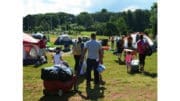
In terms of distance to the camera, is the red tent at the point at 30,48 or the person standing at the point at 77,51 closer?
the person standing at the point at 77,51

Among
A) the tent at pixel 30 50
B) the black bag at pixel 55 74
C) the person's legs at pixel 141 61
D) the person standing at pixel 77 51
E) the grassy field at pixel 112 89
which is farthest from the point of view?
the tent at pixel 30 50

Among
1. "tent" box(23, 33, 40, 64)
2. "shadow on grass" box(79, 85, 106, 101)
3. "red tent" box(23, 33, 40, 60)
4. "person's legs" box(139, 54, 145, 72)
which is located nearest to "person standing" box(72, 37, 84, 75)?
"person's legs" box(139, 54, 145, 72)

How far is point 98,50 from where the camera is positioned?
10.8 m

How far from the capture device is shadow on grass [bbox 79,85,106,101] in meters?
9.87

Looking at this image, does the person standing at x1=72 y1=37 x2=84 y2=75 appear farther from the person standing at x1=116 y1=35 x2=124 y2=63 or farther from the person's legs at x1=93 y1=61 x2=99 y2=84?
the person standing at x1=116 y1=35 x2=124 y2=63

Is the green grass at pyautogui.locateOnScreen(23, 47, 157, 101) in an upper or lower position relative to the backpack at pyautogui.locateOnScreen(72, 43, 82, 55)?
lower

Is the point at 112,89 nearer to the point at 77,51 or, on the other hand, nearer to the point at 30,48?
the point at 77,51

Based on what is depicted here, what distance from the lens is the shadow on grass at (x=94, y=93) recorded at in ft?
32.4

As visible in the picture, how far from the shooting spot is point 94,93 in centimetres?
1028

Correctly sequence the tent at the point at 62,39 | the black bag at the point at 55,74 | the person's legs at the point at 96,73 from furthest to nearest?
the tent at the point at 62,39, the person's legs at the point at 96,73, the black bag at the point at 55,74

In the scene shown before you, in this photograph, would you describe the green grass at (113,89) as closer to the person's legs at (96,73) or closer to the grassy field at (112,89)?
the grassy field at (112,89)

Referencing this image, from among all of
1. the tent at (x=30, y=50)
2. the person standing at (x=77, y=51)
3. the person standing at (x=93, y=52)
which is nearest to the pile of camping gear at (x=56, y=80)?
the person standing at (x=93, y=52)

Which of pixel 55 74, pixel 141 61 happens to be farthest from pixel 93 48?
pixel 141 61

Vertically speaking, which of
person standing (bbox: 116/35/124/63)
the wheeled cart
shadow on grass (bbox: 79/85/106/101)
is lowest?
shadow on grass (bbox: 79/85/106/101)
